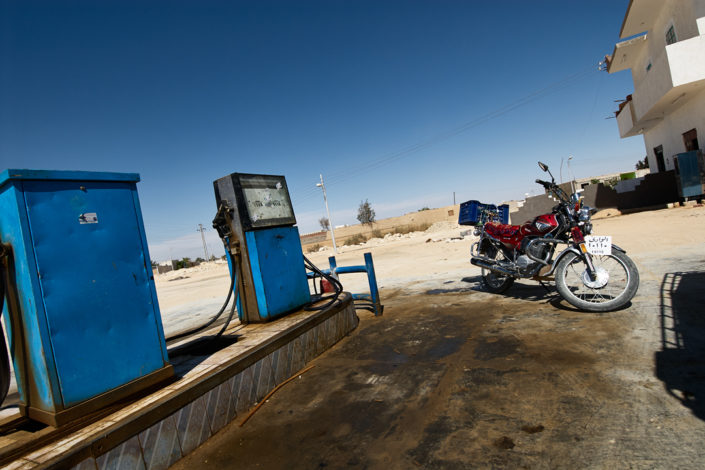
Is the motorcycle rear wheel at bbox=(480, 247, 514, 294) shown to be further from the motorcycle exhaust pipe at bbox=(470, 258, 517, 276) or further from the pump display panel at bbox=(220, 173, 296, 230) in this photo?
the pump display panel at bbox=(220, 173, 296, 230)

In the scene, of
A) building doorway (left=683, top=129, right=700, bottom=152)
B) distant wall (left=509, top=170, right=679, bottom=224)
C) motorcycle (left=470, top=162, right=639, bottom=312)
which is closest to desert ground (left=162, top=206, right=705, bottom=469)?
motorcycle (left=470, top=162, right=639, bottom=312)

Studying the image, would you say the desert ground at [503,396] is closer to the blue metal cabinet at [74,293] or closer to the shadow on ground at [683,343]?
the shadow on ground at [683,343]

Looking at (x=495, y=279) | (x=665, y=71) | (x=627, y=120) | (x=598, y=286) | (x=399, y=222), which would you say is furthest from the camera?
(x=399, y=222)

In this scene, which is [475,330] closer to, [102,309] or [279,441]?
[279,441]

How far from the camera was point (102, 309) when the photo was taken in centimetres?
252

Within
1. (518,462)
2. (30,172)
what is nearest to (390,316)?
(518,462)

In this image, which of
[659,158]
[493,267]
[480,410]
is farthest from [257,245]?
[659,158]

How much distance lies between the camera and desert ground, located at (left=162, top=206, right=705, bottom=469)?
6.93 feet

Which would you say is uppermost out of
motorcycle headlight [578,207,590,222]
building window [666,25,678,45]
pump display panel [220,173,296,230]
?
building window [666,25,678,45]

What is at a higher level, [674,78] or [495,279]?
[674,78]

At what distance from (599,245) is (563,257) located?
43 centimetres

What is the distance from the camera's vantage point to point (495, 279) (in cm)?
640

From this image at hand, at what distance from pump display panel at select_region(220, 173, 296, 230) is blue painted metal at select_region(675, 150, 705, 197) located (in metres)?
16.2

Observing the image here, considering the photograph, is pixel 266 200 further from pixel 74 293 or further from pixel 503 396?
pixel 503 396
